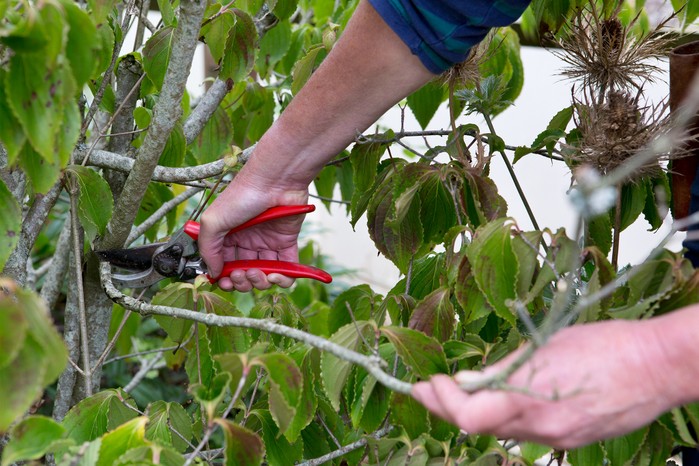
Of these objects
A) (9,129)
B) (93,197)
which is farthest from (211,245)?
(9,129)

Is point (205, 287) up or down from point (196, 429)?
up

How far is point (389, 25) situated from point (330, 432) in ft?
1.71

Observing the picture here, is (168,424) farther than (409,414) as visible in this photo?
Yes

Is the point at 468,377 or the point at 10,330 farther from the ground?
the point at 10,330

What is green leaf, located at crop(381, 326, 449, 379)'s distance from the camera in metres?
0.80

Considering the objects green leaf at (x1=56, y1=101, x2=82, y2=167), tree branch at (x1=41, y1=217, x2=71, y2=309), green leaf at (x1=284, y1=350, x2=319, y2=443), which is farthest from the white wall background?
green leaf at (x1=56, y1=101, x2=82, y2=167)

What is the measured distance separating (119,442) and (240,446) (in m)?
0.11

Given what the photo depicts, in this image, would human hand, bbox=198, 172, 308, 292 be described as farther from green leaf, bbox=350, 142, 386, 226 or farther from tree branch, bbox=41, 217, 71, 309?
tree branch, bbox=41, 217, 71, 309

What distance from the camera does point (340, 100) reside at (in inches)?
38.3

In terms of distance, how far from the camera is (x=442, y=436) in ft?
2.99

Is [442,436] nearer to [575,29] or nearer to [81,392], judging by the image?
[575,29]

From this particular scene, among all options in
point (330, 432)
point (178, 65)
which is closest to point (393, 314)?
point (330, 432)

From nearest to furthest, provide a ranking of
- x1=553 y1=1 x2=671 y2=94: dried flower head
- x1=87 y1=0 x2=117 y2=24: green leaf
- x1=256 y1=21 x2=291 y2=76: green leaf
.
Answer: x1=87 y1=0 x2=117 y2=24: green leaf < x1=553 y1=1 x2=671 y2=94: dried flower head < x1=256 y1=21 x2=291 y2=76: green leaf

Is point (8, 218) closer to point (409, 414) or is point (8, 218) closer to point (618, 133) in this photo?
point (409, 414)
